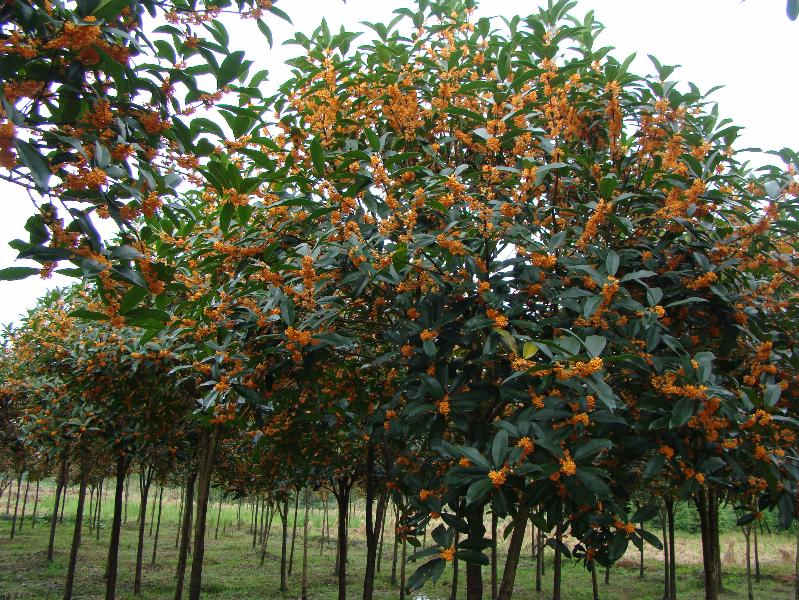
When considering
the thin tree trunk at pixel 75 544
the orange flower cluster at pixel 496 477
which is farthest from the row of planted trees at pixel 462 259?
the thin tree trunk at pixel 75 544

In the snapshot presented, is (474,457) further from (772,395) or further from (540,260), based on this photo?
(772,395)

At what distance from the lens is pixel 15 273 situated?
4.86 ft

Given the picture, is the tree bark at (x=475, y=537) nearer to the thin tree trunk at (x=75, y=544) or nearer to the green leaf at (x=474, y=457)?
the green leaf at (x=474, y=457)

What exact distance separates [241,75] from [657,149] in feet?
6.73

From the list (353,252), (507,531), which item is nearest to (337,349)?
(353,252)

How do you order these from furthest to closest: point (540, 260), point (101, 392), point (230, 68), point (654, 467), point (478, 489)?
point (101, 392)
point (540, 260)
point (654, 467)
point (478, 489)
point (230, 68)

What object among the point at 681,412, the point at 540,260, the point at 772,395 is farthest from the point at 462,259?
the point at 772,395

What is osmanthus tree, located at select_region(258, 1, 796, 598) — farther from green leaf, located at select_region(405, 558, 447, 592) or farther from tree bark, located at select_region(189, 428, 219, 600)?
tree bark, located at select_region(189, 428, 219, 600)

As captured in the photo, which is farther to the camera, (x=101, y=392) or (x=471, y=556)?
(x=101, y=392)

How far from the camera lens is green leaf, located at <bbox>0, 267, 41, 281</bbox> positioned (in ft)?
4.81

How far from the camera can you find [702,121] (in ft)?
10.7

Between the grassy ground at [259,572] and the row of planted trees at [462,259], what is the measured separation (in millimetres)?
7578

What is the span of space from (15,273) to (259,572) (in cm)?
1203

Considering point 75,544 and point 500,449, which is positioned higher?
point 500,449
